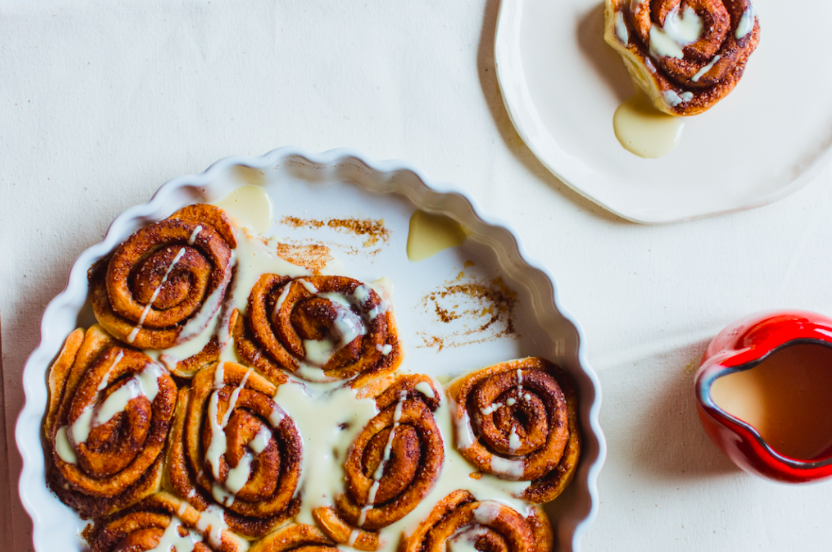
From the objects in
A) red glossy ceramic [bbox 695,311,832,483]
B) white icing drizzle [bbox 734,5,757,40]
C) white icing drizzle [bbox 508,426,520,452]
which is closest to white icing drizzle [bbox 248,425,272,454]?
white icing drizzle [bbox 508,426,520,452]

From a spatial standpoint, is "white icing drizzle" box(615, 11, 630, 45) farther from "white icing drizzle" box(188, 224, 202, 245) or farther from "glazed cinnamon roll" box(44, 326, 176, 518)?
"glazed cinnamon roll" box(44, 326, 176, 518)

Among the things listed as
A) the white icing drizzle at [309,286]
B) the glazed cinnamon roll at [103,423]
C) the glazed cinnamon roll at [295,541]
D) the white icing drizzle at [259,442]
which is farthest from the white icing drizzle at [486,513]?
the glazed cinnamon roll at [103,423]

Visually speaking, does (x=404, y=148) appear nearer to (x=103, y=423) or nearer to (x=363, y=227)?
(x=363, y=227)

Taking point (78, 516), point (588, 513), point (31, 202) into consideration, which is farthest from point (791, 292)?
point (31, 202)

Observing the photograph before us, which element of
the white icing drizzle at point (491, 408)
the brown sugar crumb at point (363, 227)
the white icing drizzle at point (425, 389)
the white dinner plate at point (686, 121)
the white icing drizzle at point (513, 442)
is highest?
the white dinner plate at point (686, 121)

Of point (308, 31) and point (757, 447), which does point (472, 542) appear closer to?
point (757, 447)

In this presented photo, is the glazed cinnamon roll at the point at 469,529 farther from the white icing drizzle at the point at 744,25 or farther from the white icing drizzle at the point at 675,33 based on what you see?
the white icing drizzle at the point at 744,25

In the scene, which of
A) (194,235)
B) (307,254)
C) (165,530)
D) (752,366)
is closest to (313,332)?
(307,254)
